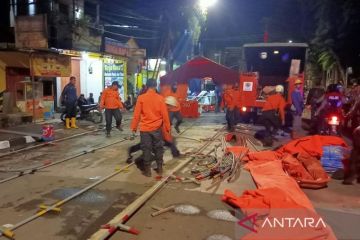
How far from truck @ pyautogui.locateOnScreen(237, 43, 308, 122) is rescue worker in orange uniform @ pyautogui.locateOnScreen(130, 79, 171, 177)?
24.6ft

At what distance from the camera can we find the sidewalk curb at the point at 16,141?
1145 cm

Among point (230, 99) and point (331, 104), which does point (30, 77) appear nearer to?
point (230, 99)

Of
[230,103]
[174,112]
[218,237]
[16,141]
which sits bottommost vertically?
[218,237]

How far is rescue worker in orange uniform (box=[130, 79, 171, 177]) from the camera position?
810 centimetres

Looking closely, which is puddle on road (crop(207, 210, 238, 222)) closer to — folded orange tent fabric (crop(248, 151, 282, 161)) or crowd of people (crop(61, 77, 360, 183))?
crowd of people (crop(61, 77, 360, 183))

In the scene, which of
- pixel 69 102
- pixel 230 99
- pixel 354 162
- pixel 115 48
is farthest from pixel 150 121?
pixel 115 48

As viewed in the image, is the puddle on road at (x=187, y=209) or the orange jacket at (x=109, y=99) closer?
the puddle on road at (x=187, y=209)

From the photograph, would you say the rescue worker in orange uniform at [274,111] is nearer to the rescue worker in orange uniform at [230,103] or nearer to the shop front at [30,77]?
the rescue worker in orange uniform at [230,103]

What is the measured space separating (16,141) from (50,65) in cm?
640

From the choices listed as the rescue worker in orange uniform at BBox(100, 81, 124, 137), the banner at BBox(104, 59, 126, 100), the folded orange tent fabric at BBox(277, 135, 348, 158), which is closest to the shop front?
the rescue worker in orange uniform at BBox(100, 81, 124, 137)

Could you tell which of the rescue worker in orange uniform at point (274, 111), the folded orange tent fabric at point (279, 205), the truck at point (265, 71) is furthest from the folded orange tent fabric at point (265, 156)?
the truck at point (265, 71)

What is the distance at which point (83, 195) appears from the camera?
686cm

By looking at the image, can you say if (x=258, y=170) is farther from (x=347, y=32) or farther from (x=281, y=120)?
(x=347, y=32)

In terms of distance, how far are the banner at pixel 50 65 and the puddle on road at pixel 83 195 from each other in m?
10.8
